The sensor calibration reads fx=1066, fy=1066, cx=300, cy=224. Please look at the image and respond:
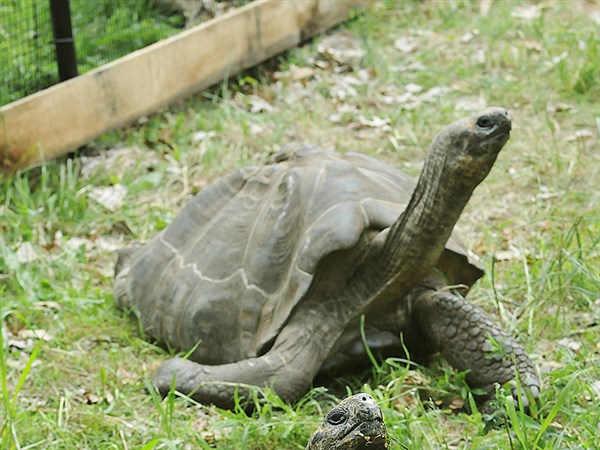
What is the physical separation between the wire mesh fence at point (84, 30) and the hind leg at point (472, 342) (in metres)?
2.94

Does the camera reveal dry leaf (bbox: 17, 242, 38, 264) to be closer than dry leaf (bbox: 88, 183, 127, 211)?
Yes

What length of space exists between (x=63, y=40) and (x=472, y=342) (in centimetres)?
313

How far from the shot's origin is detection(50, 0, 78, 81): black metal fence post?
5.65 metres

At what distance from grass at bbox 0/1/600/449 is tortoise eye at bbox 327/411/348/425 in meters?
0.76

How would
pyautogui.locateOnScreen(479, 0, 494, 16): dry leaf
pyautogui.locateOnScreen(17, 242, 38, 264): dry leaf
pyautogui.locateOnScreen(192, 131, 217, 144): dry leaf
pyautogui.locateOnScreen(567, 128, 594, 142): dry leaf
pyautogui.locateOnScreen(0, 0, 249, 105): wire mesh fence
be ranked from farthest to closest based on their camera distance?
pyautogui.locateOnScreen(479, 0, 494, 16): dry leaf → pyautogui.locateOnScreen(192, 131, 217, 144): dry leaf → pyautogui.locateOnScreen(0, 0, 249, 105): wire mesh fence → pyautogui.locateOnScreen(567, 128, 594, 142): dry leaf → pyautogui.locateOnScreen(17, 242, 38, 264): dry leaf

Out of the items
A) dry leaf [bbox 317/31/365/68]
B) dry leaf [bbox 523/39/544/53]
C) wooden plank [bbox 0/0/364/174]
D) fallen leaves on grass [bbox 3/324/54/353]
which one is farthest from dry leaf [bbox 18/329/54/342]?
dry leaf [bbox 523/39/544/53]

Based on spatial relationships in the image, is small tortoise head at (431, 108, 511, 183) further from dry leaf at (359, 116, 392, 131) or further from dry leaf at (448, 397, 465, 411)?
dry leaf at (359, 116, 392, 131)

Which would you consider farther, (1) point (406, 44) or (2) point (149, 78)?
(1) point (406, 44)


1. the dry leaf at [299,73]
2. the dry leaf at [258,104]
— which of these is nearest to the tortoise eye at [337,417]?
the dry leaf at [258,104]

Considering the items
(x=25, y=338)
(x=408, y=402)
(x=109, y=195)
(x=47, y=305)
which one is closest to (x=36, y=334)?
(x=25, y=338)

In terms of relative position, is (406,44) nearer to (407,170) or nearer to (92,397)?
(407,170)

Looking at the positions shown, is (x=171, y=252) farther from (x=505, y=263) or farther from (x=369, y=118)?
(x=369, y=118)

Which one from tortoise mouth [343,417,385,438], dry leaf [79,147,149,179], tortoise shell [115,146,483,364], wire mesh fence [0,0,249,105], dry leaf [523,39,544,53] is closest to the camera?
tortoise mouth [343,417,385,438]

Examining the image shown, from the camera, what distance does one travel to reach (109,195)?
17.8ft
